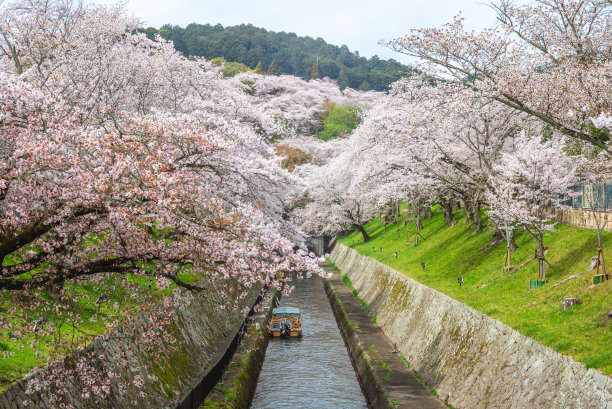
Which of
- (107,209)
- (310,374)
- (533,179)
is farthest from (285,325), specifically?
(107,209)

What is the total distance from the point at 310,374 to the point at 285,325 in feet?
19.9

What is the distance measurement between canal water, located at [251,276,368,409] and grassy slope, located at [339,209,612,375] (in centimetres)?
581

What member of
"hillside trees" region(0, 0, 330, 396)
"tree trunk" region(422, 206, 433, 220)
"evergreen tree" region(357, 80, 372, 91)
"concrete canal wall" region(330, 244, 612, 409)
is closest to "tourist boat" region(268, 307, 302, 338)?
"concrete canal wall" region(330, 244, 612, 409)

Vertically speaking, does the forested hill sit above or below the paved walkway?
above

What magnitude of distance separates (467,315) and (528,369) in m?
4.73

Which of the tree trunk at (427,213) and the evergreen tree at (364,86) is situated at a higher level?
the evergreen tree at (364,86)

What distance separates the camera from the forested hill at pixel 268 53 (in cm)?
11512

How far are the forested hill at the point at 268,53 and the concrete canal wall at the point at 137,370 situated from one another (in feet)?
309

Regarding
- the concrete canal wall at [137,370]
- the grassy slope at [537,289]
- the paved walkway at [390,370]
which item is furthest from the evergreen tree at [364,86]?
the concrete canal wall at [137,370]

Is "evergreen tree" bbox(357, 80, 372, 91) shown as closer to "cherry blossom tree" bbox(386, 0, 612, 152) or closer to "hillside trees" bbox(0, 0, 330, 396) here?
"cherry blossom tree" bbox(386, 0, 612, 152)

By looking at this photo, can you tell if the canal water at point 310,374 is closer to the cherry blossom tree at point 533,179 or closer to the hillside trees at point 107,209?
the cherry blossom tree at point 533,179

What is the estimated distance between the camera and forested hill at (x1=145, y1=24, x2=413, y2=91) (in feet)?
378

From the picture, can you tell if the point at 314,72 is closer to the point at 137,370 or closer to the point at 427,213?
the point at 427,213

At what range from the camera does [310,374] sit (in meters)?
22.6
